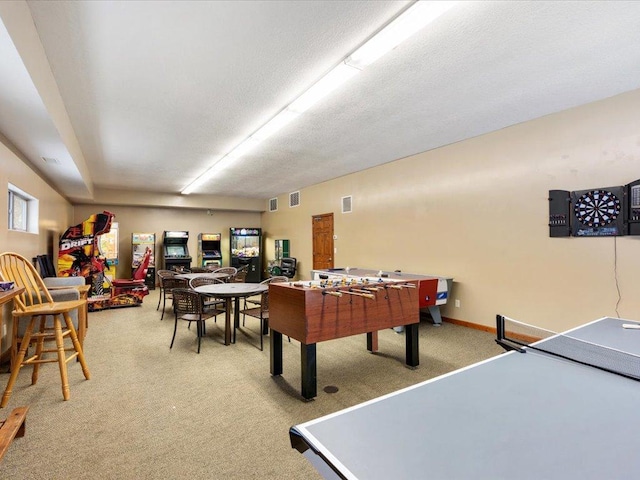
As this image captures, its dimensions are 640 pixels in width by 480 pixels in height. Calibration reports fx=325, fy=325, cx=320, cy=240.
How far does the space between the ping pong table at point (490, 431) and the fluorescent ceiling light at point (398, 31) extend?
2311 mm

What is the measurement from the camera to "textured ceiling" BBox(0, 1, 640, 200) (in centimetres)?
236

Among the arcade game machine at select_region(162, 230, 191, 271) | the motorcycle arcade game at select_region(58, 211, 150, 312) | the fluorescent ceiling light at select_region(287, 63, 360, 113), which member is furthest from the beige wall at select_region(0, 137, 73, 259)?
the fluorescent ceiling light at select_region(287, 63, 360, 113)

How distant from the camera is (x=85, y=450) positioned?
217cm

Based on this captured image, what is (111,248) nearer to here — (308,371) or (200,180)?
(200,180)

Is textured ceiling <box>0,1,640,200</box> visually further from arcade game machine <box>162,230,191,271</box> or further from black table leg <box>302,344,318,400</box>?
arcade game machine <box>162,230,191,271</box>

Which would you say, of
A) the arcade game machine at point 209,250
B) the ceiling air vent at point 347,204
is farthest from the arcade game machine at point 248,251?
the ceiling air vent at point 347,204

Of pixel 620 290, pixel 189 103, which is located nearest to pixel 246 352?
pixel 189 103

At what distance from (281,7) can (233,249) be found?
9252 millimetres

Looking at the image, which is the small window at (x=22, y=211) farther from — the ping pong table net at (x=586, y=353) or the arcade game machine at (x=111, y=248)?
the ping pong table net at (x=586, y=353)

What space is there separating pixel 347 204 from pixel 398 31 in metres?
5.25

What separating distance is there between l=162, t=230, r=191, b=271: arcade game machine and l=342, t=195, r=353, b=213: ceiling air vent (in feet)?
16.7

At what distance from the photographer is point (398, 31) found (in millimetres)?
2467

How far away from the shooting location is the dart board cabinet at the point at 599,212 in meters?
3.65

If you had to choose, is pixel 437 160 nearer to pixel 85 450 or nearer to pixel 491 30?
pixel 491 30
